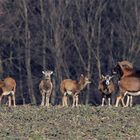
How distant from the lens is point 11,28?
1742 inches

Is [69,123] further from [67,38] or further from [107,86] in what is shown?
[67,38]

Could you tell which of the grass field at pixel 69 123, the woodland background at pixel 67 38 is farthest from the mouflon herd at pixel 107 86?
the woodland background at pixel 67 38

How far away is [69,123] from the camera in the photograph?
63.5 ft

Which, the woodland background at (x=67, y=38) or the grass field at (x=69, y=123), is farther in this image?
the woodland background at (x=67, y=38)

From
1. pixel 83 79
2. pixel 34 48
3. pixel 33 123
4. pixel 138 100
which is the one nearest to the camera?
pixel 33 123

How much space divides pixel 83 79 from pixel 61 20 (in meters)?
15.5

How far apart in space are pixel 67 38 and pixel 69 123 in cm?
2460

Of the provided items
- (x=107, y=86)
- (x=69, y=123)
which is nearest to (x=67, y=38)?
(x=107, y=86)

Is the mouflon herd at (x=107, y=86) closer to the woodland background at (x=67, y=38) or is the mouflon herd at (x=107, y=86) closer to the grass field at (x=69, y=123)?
the grass field at (x=69, y=123)

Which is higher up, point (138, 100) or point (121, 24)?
point (121, 24)

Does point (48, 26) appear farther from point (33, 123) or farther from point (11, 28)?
point (33, 123)

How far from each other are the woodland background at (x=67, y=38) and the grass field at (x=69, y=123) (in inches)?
801

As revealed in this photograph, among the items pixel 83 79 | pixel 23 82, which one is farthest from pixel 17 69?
pixel 83 79

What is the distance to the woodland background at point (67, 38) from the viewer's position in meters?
43.0
